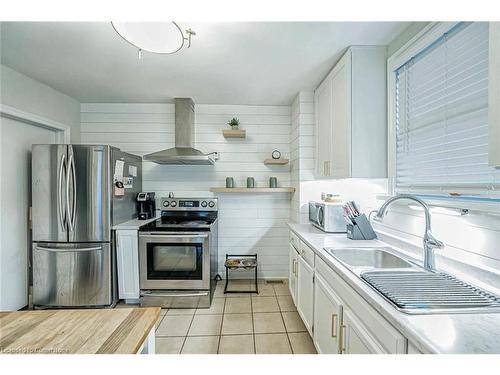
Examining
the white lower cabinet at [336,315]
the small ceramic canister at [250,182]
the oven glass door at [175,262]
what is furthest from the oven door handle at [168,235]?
the white lower cabinet at [336,315]

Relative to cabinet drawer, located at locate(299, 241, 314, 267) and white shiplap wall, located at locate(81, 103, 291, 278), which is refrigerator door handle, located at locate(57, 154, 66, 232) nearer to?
white shiplap wall, located at locate(81, 103, 291, 278)

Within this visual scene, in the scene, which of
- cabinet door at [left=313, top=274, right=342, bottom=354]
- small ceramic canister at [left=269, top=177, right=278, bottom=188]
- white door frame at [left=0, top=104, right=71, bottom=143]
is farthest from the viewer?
Result: small ceramic canister at [left=269, top=177, right=278, bottom=188]

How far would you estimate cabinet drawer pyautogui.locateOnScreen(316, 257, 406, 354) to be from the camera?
2.75ft

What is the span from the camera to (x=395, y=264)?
1564 mm

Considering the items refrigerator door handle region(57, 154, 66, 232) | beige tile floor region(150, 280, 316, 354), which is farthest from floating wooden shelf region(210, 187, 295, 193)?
refrigerator door handle region(57, 154, 66, 232)

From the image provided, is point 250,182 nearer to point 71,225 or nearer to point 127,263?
point 127,263

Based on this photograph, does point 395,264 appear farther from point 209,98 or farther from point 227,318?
point 209,98

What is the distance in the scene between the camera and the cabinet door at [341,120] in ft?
6.58

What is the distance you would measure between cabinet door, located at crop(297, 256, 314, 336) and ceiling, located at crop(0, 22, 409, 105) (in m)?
1.81

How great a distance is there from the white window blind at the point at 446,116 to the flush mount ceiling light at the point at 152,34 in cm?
156

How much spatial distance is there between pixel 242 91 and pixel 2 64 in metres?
2.32

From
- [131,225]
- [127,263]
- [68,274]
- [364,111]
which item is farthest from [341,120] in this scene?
[68,274]
